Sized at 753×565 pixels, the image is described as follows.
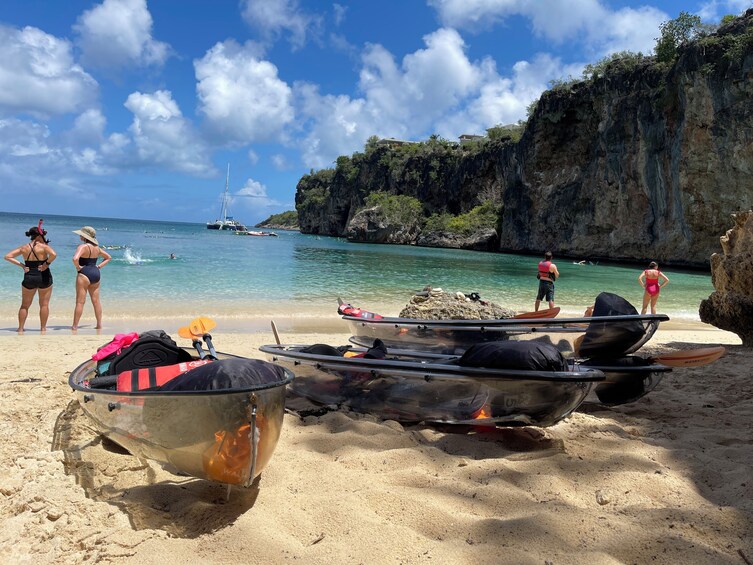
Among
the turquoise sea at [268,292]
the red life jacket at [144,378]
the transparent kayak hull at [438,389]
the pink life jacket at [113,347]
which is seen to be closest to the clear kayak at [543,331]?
the transparent kayak hull at [438,389]

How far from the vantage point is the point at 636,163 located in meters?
35.9

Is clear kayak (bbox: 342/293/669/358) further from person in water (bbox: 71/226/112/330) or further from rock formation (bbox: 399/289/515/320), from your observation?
person in water (bbox: 71/226/112/330)

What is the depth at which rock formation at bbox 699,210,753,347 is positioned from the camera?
6.65 meters

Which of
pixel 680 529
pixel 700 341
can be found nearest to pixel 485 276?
pixel 700 341

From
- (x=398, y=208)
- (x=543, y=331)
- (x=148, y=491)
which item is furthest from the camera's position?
(x=398, y=208)

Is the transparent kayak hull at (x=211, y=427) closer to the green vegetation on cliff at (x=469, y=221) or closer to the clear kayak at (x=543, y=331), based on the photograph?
the clear kayak at (x=543, y=331)

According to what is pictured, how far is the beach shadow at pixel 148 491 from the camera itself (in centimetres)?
240

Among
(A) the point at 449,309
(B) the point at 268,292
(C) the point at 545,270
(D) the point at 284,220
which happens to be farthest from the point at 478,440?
(D) the point at 284,220

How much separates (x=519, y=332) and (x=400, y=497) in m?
2.86

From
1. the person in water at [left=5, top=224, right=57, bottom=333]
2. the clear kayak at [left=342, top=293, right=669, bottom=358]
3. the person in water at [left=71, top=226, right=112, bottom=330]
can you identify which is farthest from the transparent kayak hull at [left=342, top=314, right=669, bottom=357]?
the person in water at [left=5, top=224, right=57, bottom=333]

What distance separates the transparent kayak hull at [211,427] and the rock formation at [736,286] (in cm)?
674

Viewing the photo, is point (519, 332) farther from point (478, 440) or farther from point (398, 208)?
point (398, 208)

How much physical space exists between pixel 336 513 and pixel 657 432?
8.24ft

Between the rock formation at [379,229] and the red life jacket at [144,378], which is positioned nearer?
the red life jacket at [144,378]
